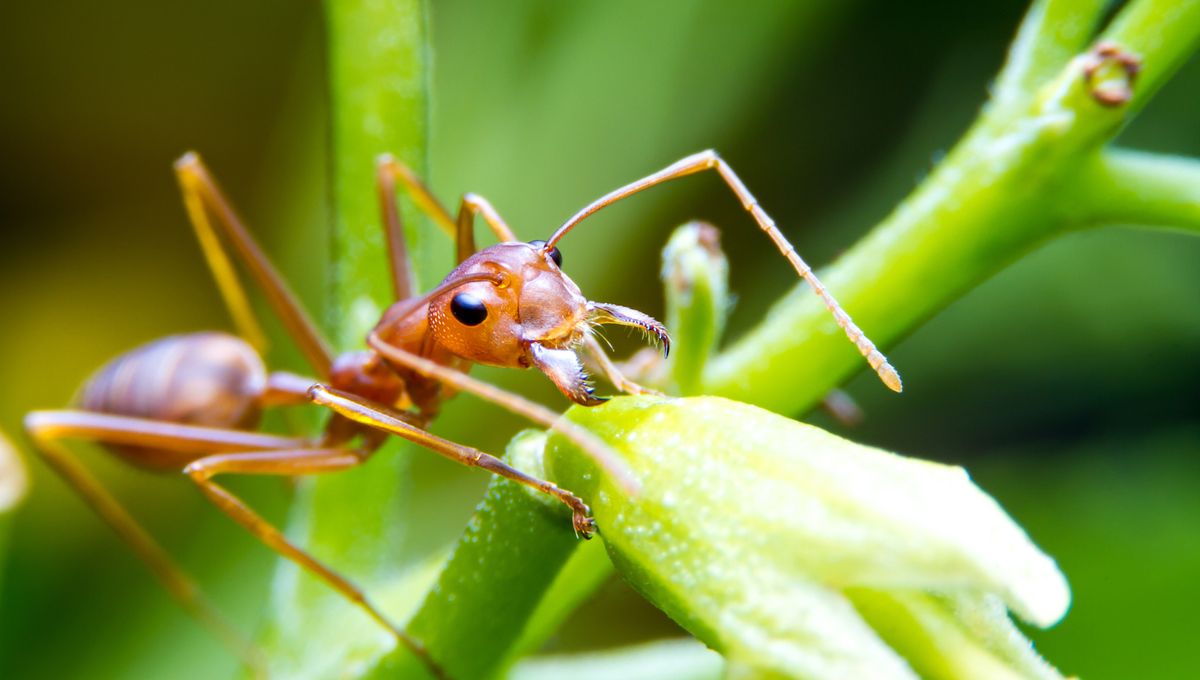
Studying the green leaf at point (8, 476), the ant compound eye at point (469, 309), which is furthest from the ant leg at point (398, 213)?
the green leaf at point (8, 476)

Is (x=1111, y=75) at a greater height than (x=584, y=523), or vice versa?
(x=1111, y=75)

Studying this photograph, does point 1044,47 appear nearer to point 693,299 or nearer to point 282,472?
point 693,299

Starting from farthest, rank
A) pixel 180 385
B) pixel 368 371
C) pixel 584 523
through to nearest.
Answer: pixel 180 385 → pixel 368 371 → pixel 584 523

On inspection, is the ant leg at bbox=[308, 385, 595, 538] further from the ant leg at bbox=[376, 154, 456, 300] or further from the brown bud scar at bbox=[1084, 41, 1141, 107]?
the brown bud scar at bbox=[1084, 41, 1141, 107]

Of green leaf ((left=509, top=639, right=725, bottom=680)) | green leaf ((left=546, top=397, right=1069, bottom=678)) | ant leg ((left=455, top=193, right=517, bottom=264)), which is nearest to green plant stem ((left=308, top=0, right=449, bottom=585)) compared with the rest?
ant leg ((left=455, top=193, right=517, bottom=264))

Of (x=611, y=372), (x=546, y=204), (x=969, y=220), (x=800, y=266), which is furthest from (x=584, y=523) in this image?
(x=546, y=204)

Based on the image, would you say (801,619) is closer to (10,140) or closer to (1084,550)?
(1084,550)
